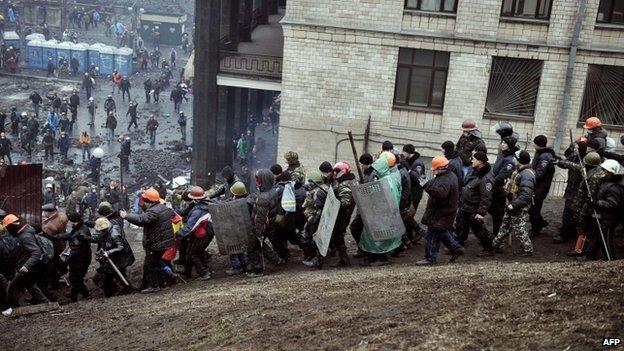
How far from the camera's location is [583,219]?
30.7 feet

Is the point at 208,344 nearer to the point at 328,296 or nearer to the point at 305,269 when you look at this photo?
the point at 328,296

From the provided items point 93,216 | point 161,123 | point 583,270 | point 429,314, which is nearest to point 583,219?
point 583,270

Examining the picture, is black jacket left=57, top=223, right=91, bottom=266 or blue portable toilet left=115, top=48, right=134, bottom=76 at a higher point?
blue portable toilet left=115, top=48, right=134, bottom=76

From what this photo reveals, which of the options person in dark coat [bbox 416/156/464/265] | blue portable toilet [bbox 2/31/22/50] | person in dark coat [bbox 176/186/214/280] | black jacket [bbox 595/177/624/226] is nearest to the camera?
black jacket [bbox 595/177/624/226]

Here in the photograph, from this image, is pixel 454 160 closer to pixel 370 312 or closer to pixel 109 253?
pixel 370 312

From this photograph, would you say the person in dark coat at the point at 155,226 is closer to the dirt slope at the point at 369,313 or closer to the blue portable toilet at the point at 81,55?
the dirt slope at the point at 369,313

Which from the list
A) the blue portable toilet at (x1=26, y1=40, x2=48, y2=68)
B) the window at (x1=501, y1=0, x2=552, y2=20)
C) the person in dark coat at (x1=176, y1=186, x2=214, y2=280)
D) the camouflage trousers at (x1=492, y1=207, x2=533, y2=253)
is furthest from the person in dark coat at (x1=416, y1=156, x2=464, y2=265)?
the blue portable toilet at (x1=26, y1=40, x2=48, y2=68)

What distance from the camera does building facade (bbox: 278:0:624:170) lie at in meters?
17.2

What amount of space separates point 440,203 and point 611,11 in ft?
35.6

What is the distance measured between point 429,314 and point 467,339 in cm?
79

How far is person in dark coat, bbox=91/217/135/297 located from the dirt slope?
51cm

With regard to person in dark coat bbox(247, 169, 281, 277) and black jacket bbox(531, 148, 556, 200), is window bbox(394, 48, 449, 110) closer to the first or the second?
black jacket bbox(531, 148, 556, 200)

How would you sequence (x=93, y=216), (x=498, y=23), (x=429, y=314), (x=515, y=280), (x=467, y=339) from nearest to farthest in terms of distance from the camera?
(x=467, y=339), (x=429, y=314), (x=515, y=280), (x=498, y=23), (x=93, y=216)

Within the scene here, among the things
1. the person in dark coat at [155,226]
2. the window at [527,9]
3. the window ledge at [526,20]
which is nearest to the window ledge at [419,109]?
the window ledge at [526,20]
